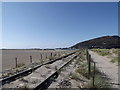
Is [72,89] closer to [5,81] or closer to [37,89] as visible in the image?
[37,89]

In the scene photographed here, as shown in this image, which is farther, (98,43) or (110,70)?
(98,43)

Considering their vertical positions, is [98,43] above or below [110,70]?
above

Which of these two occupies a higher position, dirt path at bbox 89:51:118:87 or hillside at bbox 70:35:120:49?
hillside at bbox 70:35:120:49

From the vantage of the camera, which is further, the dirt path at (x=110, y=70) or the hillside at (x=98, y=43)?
the hillside at (x=98, y=43)

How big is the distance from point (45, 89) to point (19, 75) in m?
4.49

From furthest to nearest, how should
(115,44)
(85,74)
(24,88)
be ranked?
(115,44) → (85,74) → (24,88)

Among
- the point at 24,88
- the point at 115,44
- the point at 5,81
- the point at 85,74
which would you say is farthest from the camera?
the point at 115,44

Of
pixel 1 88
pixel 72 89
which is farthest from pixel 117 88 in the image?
pixel 1 88

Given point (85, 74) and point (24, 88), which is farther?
point (85, 74)

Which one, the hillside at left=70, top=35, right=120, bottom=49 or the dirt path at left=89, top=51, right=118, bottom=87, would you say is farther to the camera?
the hillside at left=70, top=35, right=120, bottom=49

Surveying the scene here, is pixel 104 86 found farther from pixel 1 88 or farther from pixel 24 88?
pixel 1 88

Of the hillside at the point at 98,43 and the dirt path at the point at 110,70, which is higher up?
the hillside at the point at 98,43

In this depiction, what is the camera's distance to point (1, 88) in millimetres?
7586

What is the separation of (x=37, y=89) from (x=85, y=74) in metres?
4.46
